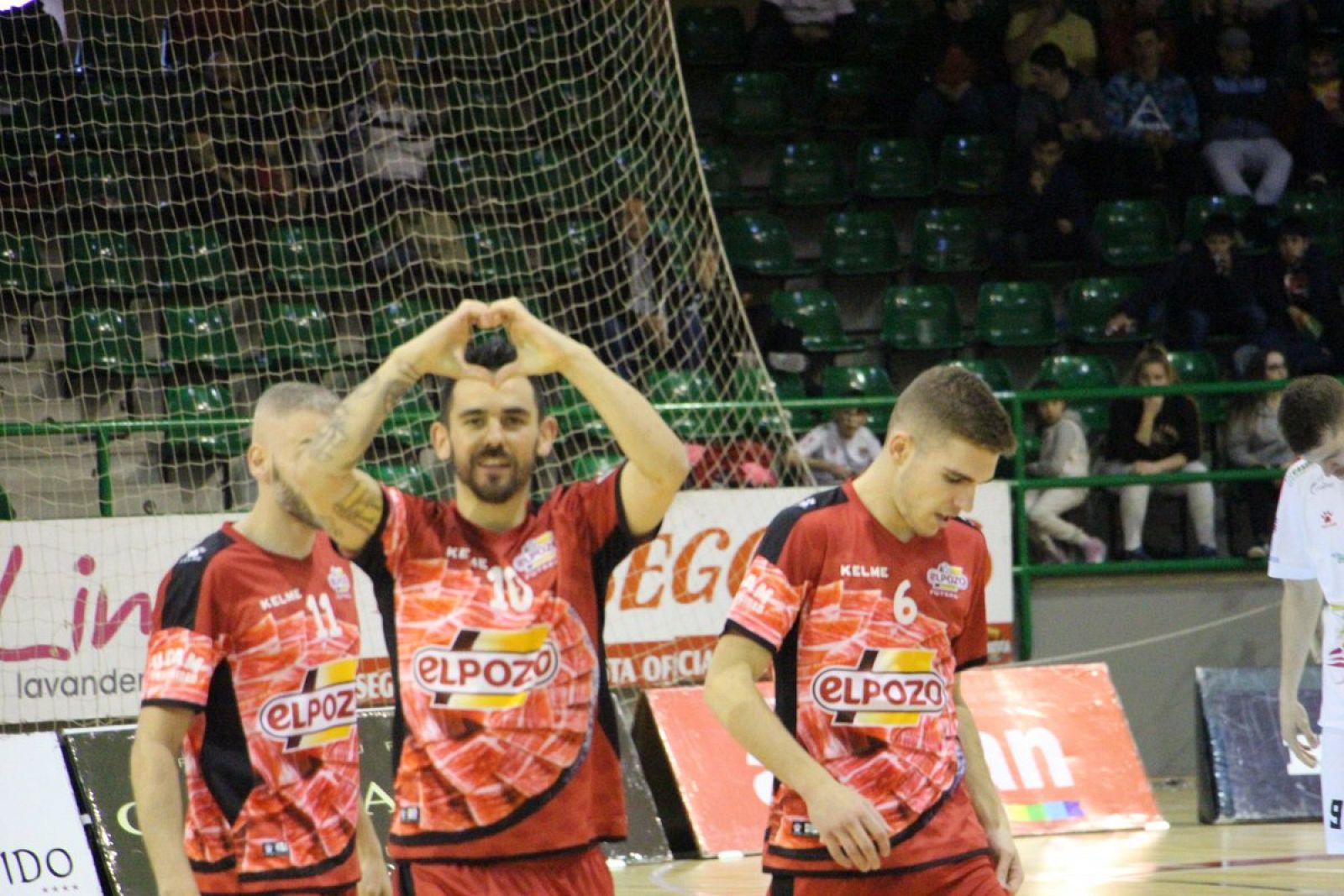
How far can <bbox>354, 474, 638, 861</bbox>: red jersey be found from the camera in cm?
364

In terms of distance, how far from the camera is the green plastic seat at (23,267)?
35.3ft

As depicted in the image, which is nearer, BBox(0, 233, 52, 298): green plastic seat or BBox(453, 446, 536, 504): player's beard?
BBox(453, 446, 536, 504): player's beard

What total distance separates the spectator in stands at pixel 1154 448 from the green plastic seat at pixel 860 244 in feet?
8.54

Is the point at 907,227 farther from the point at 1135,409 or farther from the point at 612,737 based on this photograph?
the point at 612,737

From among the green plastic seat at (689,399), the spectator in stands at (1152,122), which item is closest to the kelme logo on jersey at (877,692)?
the green plastic seat at (689,399)

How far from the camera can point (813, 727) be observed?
3.87 m

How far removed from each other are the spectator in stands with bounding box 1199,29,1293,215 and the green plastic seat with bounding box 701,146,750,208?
12.5 ft

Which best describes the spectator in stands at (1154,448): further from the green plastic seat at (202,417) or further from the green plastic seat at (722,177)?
the green plastic seat at (202,417)

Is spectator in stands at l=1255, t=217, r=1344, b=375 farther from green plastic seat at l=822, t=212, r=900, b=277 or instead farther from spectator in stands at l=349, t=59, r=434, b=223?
spectator in stands at l=349, t=59, r=434, b=223

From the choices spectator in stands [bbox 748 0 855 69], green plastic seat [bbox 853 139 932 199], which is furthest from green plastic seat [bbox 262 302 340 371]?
spectator in stands [bbox 748 0 855 69]

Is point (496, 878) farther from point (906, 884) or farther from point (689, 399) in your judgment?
point (689, 399)

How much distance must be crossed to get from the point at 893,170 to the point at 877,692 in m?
11.2

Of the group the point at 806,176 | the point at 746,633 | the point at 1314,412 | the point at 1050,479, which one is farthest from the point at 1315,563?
the point at 806,176

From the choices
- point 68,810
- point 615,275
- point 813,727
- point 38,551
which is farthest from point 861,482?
point 615,275
